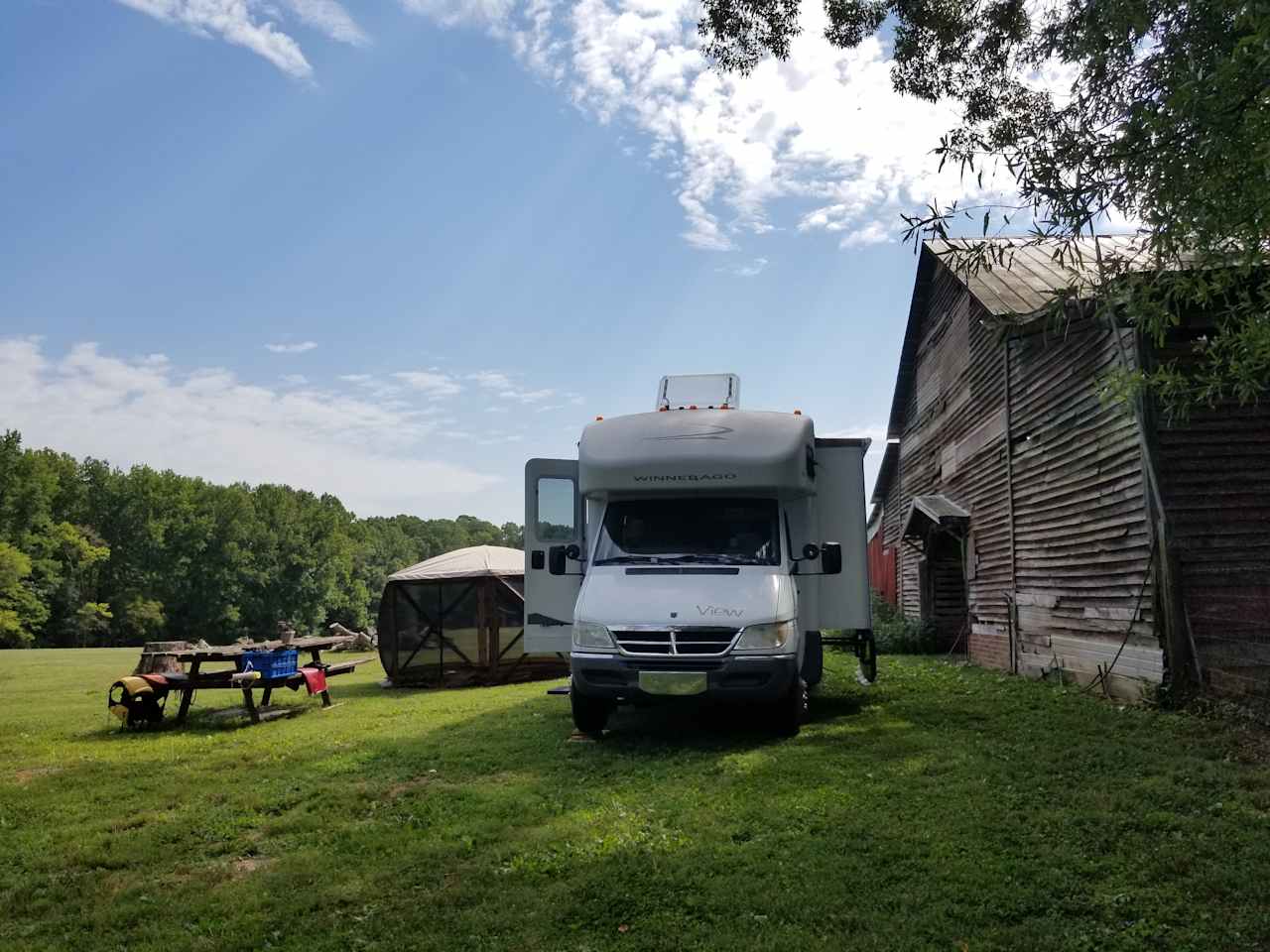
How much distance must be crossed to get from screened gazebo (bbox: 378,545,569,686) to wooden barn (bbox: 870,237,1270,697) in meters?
8.01

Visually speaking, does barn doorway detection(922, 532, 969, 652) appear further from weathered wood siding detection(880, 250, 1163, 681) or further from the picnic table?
the picnic table

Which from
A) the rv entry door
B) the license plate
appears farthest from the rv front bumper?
the rv entry door

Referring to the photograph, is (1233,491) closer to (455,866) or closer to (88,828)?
(455,866)

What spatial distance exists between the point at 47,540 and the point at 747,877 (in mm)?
55410

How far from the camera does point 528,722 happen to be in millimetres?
10422

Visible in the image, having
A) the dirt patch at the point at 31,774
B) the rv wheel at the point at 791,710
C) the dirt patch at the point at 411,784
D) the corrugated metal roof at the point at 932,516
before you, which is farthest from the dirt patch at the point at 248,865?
the corrugated metal roof at the point at 932,516

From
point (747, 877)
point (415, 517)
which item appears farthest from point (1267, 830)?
point (415, 517)

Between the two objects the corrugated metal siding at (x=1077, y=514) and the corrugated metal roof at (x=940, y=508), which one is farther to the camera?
the corrugated metal roof at (x=940, y=508)

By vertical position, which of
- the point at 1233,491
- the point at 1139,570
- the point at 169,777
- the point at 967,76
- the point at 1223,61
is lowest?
the point at 169,777

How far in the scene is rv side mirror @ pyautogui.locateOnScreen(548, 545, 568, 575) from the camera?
9.67 m

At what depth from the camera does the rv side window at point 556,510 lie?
10398mm

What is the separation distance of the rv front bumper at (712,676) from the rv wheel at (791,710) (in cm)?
24

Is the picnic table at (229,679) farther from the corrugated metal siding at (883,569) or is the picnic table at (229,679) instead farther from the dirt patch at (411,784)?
the corrugated metal siding at (883,569)

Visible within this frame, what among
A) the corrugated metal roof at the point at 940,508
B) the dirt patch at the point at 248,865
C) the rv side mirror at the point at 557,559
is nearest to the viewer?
the dirt patch at the point at 248,865
